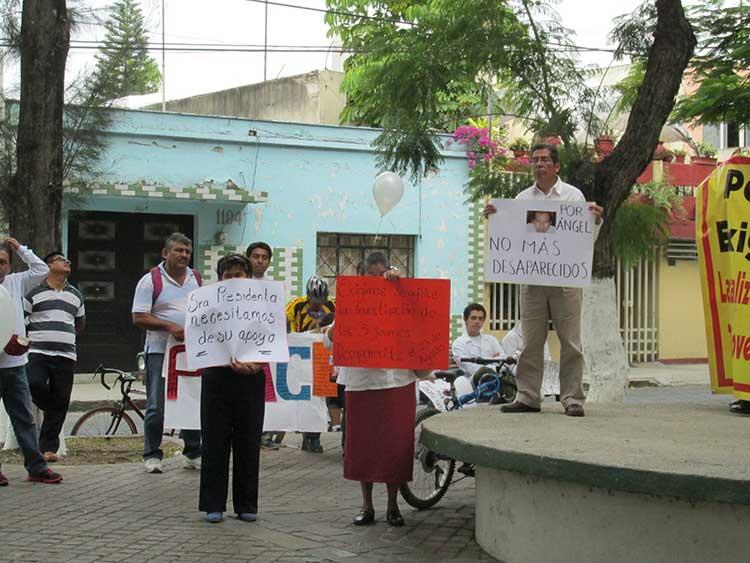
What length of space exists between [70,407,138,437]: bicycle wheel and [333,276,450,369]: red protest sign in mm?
4880

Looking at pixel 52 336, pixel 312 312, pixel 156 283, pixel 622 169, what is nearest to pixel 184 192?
pixel 312 312

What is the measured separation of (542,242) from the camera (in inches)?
308

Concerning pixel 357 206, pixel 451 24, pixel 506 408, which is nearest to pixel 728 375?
pixel 506 408

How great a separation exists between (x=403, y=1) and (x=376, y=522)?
20830 millimetres

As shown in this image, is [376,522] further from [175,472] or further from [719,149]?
[719,149]

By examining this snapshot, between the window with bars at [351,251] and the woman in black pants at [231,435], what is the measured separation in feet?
45.5

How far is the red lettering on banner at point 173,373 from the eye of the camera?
9328mm

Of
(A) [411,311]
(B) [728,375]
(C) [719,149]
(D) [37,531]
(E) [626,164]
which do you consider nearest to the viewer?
(D) [37,531]

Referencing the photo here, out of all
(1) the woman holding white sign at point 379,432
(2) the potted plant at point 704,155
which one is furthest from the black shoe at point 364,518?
(2) the potted plant at point 704,155

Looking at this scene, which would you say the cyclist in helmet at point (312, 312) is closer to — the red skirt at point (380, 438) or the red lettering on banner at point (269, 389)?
the red lettering on banner at point (269, 389)

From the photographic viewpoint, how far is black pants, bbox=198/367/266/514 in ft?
24.5

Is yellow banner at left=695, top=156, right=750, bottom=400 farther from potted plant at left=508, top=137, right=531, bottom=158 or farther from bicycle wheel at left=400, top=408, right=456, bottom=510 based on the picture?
potted plant at left=508, top=137, right=531, bottom=158

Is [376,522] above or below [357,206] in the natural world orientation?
below

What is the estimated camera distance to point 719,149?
1155 inches
